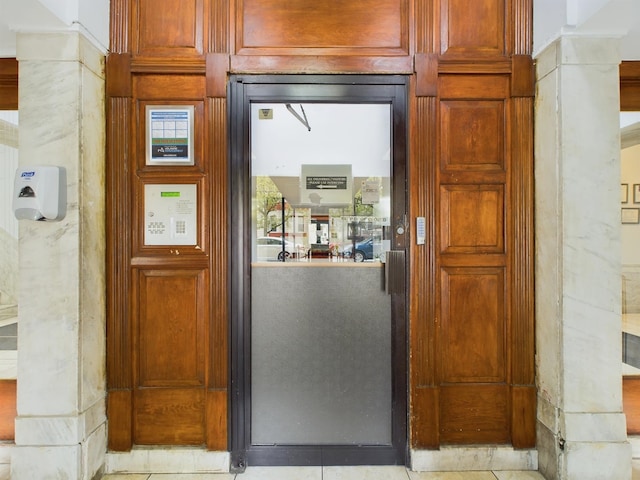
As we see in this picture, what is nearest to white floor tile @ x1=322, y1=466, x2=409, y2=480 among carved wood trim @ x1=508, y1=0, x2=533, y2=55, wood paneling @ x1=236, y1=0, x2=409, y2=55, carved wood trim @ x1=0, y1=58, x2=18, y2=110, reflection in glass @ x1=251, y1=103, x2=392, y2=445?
reflection in glass @ x1=251, y1=103, x2=392, y2=445

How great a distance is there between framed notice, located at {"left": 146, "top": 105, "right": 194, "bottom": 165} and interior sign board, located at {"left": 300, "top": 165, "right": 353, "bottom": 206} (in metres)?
→ 0.69

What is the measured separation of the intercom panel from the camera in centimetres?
210

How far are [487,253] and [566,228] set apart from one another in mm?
414

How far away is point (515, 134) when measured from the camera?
6.93ft

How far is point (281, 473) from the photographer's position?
2.04m

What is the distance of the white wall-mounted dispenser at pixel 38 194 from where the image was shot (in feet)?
5.83

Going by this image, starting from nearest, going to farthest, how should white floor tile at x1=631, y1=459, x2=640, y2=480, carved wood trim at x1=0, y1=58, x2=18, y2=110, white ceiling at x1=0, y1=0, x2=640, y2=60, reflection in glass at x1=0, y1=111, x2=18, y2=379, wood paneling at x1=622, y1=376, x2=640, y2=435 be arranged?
1. white ceiling at x1=0, y1=0, x2=640, y2=60
2. white floor tile at x1=631, y1=459, x2=640, y2=480
3. carved wood trim at x1=0, y1=58, x2=18, y2=110
4. wood paneling at x1=622, y1=376, x2=640, y2=435
5. reflection in glass at x1=0, y1=111, x2=18, y2=379

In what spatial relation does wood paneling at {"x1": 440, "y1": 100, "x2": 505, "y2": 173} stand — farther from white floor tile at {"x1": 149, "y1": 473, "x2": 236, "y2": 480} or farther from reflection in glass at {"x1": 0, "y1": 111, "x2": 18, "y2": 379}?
reflection in glass at {"x1": 0, "y1": 111, "x2": 18, "y2": 379}

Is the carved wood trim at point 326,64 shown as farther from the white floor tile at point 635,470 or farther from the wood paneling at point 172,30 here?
the white floor tile at point 635,470

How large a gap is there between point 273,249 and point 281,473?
130cm

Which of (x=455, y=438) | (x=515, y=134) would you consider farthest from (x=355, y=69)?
(x=455, y=438)

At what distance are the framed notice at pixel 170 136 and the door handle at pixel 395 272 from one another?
1.32m

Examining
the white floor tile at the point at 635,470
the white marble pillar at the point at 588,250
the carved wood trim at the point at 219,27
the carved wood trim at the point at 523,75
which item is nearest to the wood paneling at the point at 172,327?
the carved wood trim at the point at 219,27

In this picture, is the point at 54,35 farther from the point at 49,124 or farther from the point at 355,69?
the point at 355,69
